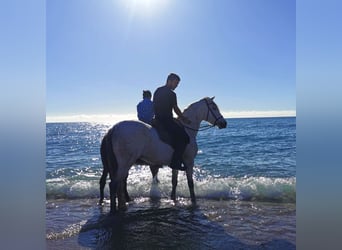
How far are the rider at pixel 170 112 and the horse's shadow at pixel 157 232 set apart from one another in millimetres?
1043

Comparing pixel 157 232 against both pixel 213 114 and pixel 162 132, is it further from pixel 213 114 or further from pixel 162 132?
pixel 213 114

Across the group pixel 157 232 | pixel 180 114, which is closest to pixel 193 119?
pixel 180 114

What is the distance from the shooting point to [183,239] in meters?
4.07

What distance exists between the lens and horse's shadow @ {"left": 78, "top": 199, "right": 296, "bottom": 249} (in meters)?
3.88

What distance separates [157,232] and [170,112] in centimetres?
208

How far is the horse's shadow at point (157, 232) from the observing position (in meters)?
3.88

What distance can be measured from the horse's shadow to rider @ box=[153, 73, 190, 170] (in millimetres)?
1043

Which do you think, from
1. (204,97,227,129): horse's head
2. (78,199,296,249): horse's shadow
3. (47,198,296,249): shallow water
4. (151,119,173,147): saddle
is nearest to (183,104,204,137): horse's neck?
(204,97,227,129): horse's head

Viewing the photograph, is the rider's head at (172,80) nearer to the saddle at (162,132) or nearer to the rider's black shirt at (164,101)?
the rider's black shirt at (164,101)

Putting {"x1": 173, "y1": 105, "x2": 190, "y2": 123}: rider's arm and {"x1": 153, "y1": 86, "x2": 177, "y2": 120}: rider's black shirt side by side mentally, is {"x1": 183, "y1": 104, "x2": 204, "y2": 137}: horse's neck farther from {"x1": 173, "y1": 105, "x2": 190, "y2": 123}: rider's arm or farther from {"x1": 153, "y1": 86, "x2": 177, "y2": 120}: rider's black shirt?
{"x1": 153, "y1": 86, "x2": 177, "y2": 120}: rider's black shirt

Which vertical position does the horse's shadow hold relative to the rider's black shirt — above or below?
below

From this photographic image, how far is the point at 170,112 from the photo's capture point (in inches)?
220
